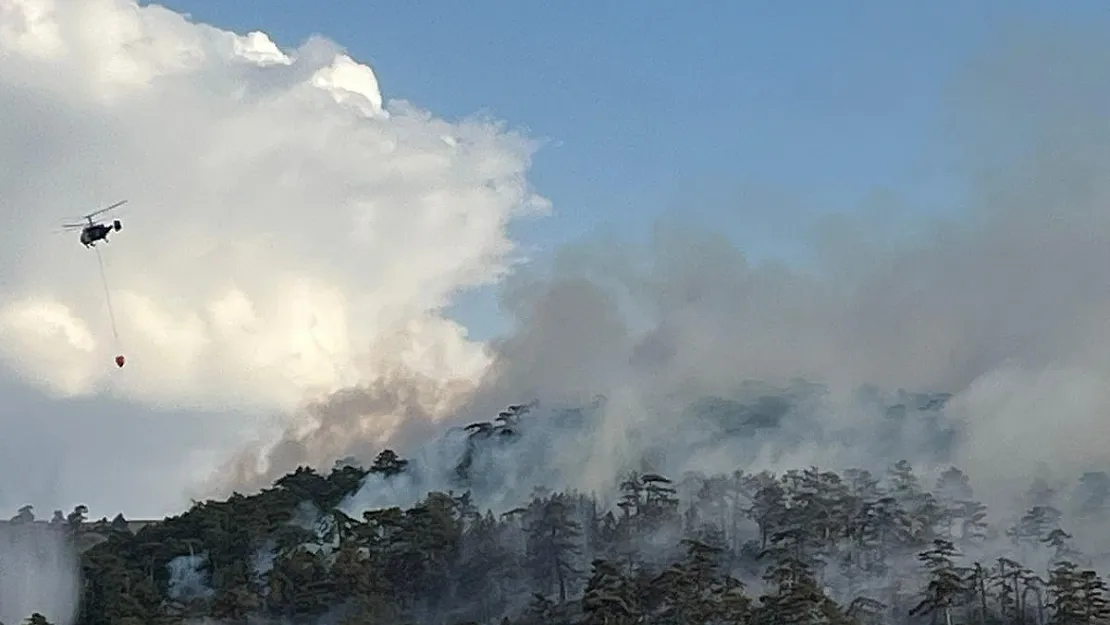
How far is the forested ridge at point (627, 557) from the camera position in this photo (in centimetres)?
12788

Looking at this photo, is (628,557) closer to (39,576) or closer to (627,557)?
(627,557)

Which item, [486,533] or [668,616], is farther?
[486,533]

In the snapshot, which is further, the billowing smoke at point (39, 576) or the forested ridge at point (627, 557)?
the billowing smoke at point (39, 576)

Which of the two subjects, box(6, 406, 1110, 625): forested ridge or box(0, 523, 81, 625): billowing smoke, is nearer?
box(6, 406, 1110, 625): forested ridge

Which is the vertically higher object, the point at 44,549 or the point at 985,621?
the point at 44,549

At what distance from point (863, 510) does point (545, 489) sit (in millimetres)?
49223

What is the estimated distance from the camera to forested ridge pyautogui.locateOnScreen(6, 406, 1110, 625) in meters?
128

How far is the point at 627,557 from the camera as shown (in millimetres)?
146500

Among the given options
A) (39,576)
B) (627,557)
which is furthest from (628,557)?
(39,576)

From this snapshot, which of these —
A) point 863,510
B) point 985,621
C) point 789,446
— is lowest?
point 985,621

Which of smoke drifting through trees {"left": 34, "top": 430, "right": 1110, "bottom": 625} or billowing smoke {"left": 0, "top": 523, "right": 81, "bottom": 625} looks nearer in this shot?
smoke drifting through trees {"left": 34, "top": 430, "right": 1110, "bottom": 625}

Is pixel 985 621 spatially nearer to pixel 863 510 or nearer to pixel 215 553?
pixel 863 510

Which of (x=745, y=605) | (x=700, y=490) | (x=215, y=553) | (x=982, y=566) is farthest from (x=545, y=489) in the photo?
(x=745, y=605)

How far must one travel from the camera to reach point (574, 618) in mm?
132500
